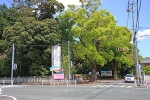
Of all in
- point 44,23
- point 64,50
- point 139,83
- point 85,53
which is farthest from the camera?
point 64,50

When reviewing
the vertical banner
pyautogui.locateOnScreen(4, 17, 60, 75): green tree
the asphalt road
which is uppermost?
pyautogui.locateOnScreen(4, 17, 60, 75): green tree

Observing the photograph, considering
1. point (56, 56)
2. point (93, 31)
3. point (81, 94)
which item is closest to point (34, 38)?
point (56, 56)

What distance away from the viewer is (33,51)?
120 feet

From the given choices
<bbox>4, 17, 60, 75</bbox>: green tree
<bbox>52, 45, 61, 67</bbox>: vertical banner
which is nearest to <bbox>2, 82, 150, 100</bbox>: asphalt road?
<bbox>52, 45, 61, 67</bbox>: vertical banner

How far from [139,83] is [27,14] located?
2502 centimetres

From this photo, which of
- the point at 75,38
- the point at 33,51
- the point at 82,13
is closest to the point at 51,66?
the point at 33,51

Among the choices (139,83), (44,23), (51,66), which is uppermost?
(44,23)

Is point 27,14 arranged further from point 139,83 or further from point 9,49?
point 139,83

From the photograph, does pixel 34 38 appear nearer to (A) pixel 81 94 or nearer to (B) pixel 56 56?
(B) pixel 56 56

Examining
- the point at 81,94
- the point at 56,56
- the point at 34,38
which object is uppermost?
the point at 34,38

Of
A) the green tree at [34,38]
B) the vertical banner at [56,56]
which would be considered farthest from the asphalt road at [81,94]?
the green tree at [34,38]

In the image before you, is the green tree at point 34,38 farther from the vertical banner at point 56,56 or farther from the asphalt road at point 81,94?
the asphalt road at point 81,94

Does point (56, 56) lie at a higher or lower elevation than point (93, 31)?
lower

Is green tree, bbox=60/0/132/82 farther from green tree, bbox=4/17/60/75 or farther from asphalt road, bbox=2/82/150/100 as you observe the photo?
asphalt road, bbox=2/82/150/100
